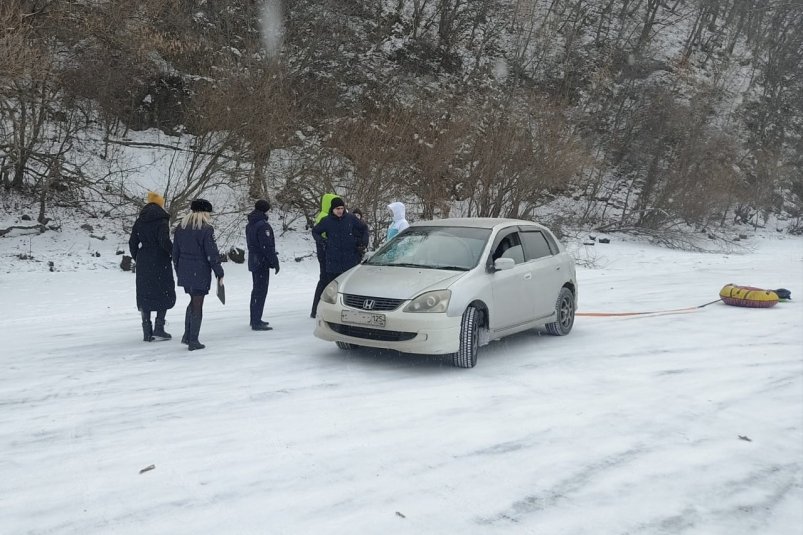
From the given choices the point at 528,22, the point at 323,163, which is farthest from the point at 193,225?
the point at 528,22

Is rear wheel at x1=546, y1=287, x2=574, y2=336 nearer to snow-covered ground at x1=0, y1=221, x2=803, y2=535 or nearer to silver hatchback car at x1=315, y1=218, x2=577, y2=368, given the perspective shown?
silver hatchback car at x1=315, y1=218, x2=577, y2=368

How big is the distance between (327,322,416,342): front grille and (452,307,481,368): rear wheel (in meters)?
0.59

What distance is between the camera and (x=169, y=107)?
86.1ft

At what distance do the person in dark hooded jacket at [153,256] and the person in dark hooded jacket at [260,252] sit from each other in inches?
47.2

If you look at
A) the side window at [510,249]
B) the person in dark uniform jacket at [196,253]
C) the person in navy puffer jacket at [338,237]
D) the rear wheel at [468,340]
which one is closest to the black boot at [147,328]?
the person in dark uniform jacket at [196,253]

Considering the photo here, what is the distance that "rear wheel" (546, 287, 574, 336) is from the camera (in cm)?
962

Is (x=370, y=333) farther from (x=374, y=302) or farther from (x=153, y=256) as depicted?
(x=153, y=256)

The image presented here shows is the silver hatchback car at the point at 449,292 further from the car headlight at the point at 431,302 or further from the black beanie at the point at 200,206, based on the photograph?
the black beanie at the point at 200,206

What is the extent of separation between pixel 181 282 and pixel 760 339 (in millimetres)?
7704

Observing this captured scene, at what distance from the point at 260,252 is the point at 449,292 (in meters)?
3.44

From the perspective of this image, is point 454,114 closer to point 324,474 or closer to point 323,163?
point 323,163

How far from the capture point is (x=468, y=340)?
24.9ft

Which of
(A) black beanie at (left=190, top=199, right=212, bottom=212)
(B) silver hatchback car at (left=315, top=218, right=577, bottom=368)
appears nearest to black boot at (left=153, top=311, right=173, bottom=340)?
(A) black beanie at (left=190, top=199, right=212, bottom=212)

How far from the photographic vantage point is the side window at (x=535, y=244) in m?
9.16
